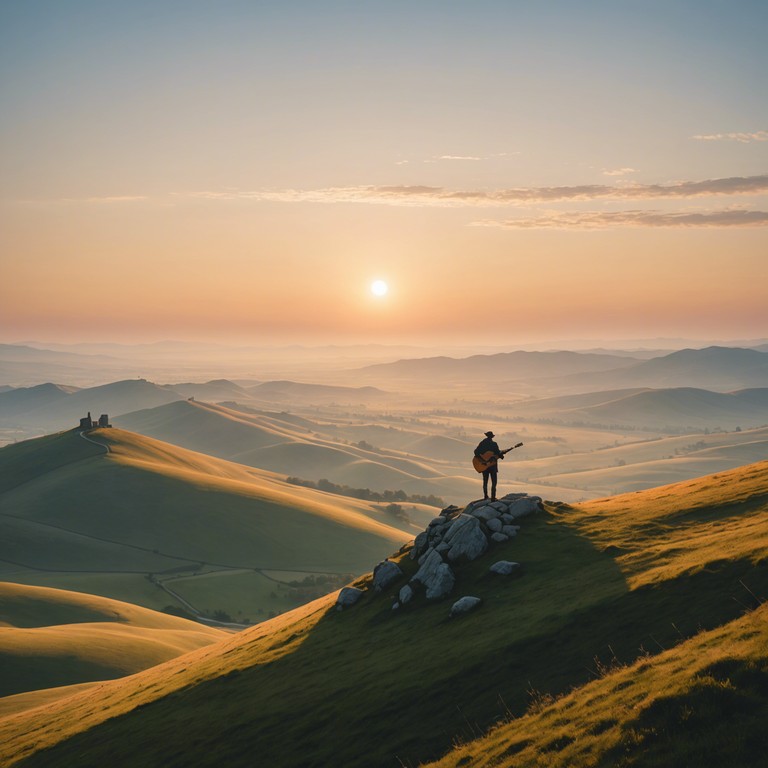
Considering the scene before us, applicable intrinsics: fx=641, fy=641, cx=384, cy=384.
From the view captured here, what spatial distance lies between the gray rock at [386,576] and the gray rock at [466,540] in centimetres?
479

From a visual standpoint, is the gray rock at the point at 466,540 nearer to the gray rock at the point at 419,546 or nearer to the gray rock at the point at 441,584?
the gray rock at the point at 441,584

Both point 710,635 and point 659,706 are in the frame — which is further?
point 710,635

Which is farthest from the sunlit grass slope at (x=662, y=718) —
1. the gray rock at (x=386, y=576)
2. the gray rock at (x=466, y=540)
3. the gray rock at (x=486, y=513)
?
the gray rock at (x=386, y=576)

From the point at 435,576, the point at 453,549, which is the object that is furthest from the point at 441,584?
the point at 453,549

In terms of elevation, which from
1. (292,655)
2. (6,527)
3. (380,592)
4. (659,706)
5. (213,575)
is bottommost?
(213,575)

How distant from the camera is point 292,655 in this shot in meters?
45.1

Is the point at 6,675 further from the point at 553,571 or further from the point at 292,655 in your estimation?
the point at 553,571

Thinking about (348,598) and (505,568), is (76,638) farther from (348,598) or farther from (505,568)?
(505,568)

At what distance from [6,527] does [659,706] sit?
199 meters

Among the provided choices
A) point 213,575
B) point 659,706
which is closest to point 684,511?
point 659,706

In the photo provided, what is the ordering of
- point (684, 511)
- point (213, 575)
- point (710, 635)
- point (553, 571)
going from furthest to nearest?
point (213, 575), point (684, 511), point (553, 571), point (710, 635)

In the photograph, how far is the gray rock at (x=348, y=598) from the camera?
49531mm

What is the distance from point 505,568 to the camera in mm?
40312

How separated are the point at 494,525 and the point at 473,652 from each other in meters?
16.2
